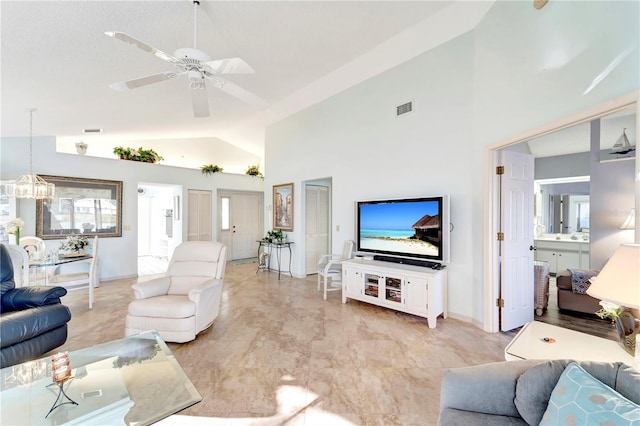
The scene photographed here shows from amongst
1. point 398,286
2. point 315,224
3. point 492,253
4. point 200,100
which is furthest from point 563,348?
point 315,224

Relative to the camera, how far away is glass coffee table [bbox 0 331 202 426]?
1.45m

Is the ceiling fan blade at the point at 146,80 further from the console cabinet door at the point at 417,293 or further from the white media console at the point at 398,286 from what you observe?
the console cabinet door at the point at 417,293

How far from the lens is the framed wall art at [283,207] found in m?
6.16

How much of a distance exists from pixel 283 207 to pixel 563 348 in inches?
210

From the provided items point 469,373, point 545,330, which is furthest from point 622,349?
point 469,373

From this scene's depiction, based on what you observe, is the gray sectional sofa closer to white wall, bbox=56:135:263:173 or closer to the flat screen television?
the flat screen television

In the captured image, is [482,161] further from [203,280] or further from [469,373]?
[203,280]

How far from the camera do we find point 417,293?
345 cm

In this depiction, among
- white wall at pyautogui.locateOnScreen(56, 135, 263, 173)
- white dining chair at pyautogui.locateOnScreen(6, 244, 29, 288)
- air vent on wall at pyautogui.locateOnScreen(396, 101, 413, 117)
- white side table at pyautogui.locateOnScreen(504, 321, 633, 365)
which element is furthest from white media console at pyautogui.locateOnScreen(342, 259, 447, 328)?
white wall at pyautogui.locateOnScreen(56, 135, 263, 173)

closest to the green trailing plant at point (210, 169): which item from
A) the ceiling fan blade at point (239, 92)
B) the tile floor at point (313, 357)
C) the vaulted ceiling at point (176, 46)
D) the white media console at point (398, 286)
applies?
the vaulted ceiling at point (176, 46)

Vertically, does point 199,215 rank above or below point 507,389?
above

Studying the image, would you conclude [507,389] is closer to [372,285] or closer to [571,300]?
[372,285]

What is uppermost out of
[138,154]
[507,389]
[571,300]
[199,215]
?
[138,154]

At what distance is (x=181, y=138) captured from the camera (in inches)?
285
